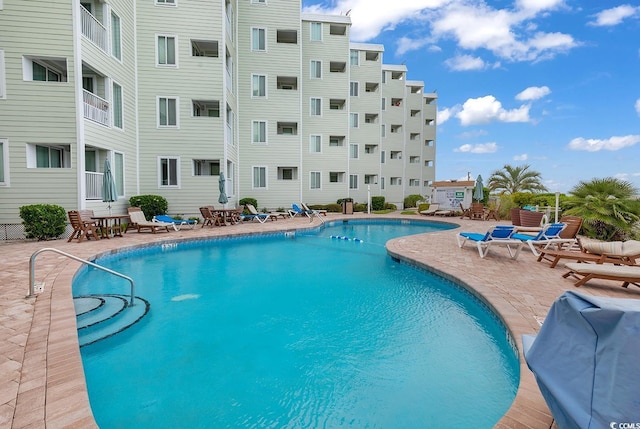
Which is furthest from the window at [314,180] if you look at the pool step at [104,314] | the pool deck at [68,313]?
the pool step at [104,314]

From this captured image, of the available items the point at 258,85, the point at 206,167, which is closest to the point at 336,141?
the point at 258,85

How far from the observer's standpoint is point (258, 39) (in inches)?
816

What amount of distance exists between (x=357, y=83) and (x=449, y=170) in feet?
54.6

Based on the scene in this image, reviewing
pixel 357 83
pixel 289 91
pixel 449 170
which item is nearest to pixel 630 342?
pixel 289 91

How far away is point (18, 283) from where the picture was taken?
5.59 m

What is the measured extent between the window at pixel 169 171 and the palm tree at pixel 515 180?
24.6m

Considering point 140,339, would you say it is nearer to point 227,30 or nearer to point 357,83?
point 227,30

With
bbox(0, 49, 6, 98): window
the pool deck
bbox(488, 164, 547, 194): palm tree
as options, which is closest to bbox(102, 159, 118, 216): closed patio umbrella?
the pool deck

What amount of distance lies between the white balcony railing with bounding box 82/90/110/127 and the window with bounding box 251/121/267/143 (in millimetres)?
8900

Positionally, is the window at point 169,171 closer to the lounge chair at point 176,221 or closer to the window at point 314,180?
the lounge chair at point 176,221

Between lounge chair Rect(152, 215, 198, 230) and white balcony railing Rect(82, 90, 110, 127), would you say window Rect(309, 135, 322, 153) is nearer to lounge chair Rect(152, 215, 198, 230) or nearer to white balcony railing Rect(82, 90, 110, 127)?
lounge chair Rect(152, 215, 198, 230)

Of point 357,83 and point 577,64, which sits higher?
point 357,83

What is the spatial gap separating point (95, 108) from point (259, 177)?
9964 mm

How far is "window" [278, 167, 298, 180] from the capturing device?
73.5ft
